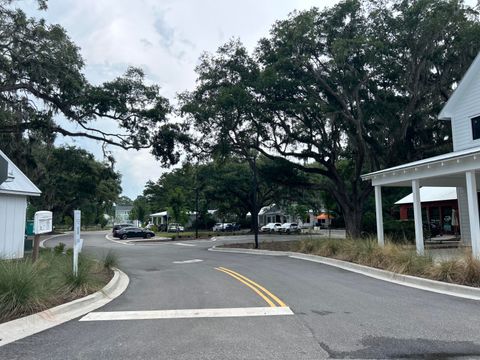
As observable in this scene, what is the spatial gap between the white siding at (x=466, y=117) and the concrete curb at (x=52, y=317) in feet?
57.1

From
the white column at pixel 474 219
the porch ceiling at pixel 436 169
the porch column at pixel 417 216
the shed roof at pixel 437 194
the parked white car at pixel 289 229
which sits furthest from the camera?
the parked white car at pixel 289 229

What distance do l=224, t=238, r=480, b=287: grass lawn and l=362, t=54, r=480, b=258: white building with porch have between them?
131cm

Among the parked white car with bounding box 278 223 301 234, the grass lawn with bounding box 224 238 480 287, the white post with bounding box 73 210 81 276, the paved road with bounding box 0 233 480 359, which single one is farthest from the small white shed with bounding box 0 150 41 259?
the parked white car with bounding box 278 223 301 234

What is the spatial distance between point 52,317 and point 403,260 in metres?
9.93

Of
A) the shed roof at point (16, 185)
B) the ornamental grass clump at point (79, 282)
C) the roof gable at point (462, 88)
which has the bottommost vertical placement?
A: the ornamental grass clump at point (79, 282)

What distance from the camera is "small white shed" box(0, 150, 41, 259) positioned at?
51.3 feet

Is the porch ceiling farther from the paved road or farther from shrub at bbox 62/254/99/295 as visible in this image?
shrub at bbox 62/254/99/295

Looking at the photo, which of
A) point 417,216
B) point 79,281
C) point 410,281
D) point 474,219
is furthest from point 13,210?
point 474,219

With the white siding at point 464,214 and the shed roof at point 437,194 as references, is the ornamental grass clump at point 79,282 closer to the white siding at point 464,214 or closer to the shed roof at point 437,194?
the white siding at point 464,214

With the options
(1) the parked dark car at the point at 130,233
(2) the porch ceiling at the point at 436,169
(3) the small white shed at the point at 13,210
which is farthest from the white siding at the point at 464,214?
(1) the parked dark car at the point at 130,233

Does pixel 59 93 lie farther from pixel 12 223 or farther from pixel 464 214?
pixel 464 214

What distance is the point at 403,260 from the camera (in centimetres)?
1259

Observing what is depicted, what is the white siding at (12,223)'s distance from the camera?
1565 centimetres

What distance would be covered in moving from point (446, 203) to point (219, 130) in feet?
57.2
